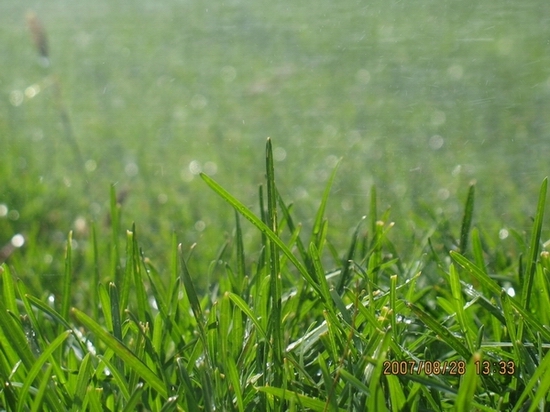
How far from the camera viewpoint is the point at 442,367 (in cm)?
80

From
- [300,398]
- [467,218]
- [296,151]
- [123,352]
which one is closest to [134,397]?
[123,352]

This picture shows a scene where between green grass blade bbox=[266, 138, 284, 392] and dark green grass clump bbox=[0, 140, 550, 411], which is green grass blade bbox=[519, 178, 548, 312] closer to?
dark green grass clump bbox=[0, 140, 550, 411]

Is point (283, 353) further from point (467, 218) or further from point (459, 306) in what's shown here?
point (467, 218)

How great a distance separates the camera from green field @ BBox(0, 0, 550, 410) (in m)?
1.00

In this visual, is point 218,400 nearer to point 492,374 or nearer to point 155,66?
point 492,374

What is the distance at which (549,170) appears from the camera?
123 cm

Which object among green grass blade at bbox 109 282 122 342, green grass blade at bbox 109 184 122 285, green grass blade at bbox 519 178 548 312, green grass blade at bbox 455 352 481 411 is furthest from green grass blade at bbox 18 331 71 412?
green grass blade at bbox 519 178 548 312

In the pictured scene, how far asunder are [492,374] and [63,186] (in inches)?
56.7

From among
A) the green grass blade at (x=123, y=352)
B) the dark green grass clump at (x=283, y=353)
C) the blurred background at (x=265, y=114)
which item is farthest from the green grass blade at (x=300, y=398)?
the blurred background at (x=265, y=114)

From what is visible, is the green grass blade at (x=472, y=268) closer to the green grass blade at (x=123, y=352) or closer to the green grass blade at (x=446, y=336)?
the green grass blade at (x=446, y=336)

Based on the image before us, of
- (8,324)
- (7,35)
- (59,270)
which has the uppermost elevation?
(7,35)

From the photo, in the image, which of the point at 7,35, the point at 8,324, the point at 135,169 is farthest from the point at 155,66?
the point at 8,324

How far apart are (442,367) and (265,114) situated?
1.13 meters

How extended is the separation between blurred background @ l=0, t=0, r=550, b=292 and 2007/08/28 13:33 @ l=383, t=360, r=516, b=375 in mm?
424
